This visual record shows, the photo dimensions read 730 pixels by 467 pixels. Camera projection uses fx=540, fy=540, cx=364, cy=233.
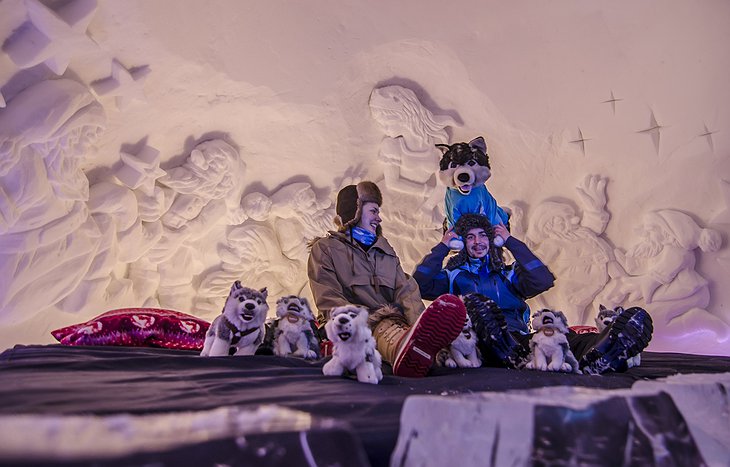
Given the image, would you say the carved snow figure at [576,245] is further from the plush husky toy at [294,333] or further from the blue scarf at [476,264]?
the plush husky toy at [294,333]

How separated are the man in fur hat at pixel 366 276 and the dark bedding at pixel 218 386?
0.26 meters

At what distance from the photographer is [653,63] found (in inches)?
133

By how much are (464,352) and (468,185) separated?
3.57ft

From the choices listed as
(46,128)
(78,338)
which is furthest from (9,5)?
(78,338)

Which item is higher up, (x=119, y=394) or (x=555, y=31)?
(x=555, y=31)

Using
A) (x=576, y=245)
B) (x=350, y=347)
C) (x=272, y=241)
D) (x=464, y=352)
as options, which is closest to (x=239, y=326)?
(x=350, y=347)

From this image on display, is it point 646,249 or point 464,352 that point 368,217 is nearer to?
point 464,352

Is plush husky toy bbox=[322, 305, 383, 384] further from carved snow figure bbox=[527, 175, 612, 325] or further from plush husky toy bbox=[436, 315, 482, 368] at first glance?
carved snow figure bbox=[527, 175, 612, 325]

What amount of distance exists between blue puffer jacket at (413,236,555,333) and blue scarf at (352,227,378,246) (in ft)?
0.86

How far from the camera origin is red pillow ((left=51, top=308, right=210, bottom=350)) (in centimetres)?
224

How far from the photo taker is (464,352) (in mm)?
1871

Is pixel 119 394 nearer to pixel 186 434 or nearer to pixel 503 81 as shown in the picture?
pixel 186 434

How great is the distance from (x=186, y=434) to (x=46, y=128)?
7.18ft

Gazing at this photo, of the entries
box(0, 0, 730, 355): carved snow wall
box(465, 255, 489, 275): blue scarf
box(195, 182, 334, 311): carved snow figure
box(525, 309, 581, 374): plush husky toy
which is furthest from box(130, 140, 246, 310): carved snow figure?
box(525, 309, 581, 374): plush husky toy
